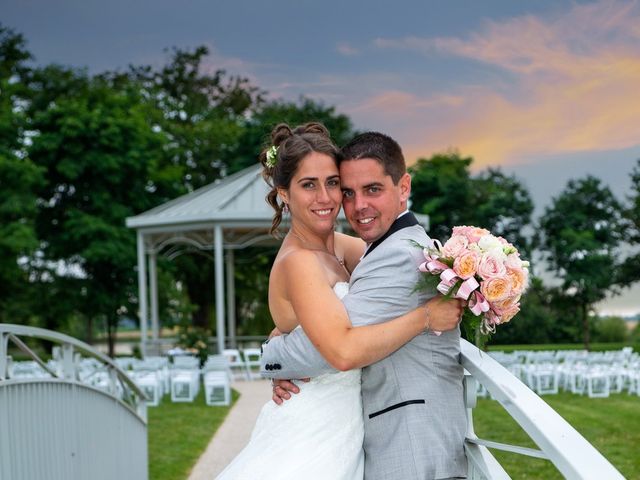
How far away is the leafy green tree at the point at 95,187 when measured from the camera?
30.4 metres

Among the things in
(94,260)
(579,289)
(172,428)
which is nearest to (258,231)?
(94,260)

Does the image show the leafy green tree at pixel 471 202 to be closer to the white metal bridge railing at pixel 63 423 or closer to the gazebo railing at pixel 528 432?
the white metal bridge railing at pixel 63 423

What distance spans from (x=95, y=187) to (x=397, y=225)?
29.7 m

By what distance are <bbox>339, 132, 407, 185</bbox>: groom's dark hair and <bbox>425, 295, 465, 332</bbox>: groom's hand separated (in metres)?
0.56

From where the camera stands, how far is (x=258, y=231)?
80.6ft

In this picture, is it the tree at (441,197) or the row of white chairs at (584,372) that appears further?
the tree at (441,197)

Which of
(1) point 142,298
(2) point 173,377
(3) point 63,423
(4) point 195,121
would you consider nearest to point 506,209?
(4) point 195,121

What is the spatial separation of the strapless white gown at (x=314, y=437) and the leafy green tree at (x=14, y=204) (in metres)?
24.9

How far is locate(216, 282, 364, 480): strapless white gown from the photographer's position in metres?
3.28

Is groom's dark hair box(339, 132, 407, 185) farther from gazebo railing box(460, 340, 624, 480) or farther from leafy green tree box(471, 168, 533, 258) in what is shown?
leafy green tree box(471, 168, 533, 258)

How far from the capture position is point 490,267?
2908 millimetres

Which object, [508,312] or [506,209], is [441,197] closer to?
[506,209]

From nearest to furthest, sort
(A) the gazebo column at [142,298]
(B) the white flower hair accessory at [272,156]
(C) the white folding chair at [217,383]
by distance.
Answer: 1. (B) the white flower hair accessory at [272,156]
2. (C) the white folding chair at [217,383]
3. (A) the gazebo column at [142,298]

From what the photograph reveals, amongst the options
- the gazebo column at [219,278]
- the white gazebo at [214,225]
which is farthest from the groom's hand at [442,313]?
the gazebo column at [219,278]
